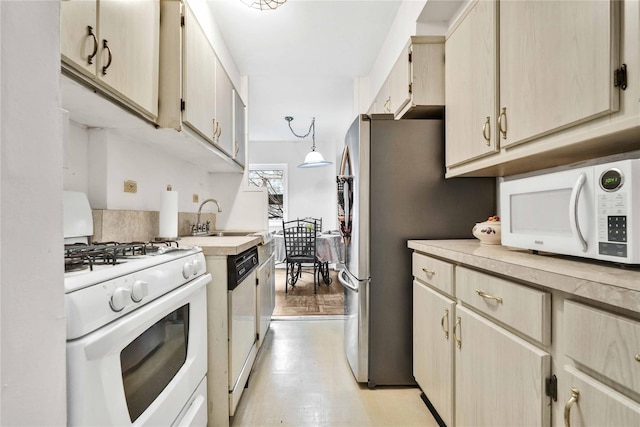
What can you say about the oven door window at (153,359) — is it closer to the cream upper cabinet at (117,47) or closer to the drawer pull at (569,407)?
the cream upper cabinet at (117,47)

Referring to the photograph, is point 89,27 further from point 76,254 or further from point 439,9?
point 439,9

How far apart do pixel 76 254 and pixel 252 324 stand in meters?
1.18

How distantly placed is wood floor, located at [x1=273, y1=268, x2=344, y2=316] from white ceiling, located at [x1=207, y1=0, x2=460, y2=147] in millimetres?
2506

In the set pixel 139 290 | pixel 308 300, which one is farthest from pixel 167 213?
pixel 308 300

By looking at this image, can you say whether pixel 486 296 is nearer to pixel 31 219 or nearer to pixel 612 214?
pixel 612 214

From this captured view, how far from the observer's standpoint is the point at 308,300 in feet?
11.9

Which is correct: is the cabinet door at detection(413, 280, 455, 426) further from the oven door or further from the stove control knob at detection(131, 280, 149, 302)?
the stove control knob at detection(131, 280, 149, 302)

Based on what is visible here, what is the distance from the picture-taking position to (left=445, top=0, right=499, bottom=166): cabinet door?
130 centimetres

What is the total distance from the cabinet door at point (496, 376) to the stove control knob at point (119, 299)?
42.2 inches

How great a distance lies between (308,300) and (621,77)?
10.9 ft

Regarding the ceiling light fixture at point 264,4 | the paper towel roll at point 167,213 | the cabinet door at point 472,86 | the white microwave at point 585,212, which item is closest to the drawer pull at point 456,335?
the white microwave at point 585,212

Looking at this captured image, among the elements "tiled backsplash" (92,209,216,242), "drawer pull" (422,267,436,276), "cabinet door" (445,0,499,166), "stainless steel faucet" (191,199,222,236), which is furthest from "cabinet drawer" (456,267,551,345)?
"stainless steel faucet" (191,199,222,236)

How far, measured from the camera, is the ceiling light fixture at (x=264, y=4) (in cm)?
196

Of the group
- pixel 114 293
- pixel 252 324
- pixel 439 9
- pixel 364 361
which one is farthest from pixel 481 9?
pixel 252 324
